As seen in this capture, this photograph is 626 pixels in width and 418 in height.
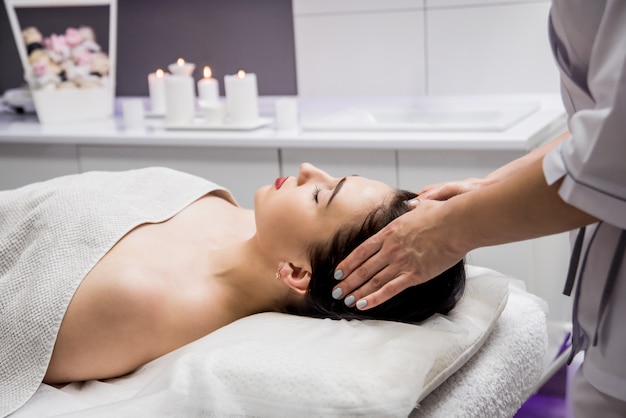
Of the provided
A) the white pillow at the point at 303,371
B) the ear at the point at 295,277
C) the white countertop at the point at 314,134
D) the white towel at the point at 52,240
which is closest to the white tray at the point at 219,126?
the white countertop at the point at 314,134

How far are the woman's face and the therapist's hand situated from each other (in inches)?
5.7

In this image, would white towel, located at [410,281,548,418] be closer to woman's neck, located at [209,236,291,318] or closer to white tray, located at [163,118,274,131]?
woman's neck, located at [209,236,291,318]

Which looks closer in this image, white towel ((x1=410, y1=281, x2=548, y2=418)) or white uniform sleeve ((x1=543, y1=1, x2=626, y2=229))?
white uniform sleeve ((x1=543, y1=1, x2=626, y2=229))

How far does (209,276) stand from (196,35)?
1932 mm

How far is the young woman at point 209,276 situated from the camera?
1.37 metres

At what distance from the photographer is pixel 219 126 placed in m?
2.69

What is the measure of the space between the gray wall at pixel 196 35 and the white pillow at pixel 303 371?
1958 mm

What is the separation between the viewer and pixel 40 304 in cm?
138

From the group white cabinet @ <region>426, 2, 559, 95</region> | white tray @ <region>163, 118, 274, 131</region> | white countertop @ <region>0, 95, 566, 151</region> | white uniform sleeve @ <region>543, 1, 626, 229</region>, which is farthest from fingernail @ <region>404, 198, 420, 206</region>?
white cabinet @ <region>426, 2, 559, 95</region>

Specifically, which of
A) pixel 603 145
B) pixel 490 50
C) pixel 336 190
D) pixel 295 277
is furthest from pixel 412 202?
pixel 490 50

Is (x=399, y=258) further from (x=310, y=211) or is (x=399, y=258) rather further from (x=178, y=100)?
(x=178, y=100)

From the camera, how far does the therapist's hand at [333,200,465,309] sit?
109 cm

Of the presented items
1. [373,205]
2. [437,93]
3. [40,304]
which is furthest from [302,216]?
[437,93]

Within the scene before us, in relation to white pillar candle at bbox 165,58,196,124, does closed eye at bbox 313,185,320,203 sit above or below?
below
